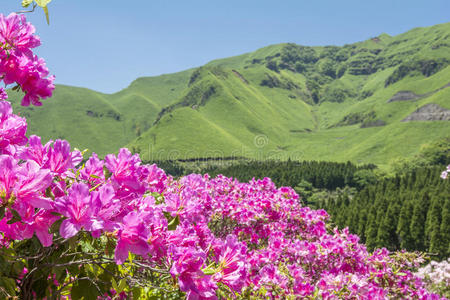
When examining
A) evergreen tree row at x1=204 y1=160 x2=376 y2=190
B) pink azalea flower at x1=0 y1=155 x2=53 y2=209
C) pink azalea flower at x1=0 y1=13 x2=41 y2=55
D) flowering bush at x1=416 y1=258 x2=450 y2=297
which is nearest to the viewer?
pink azalea flower at x1=0 y1=155 x2=53 y2=209

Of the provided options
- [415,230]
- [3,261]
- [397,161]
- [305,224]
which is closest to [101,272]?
[3,261]

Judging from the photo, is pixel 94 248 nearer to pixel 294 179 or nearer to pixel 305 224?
pixel 305 224

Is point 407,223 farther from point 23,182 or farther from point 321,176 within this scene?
point 321,176

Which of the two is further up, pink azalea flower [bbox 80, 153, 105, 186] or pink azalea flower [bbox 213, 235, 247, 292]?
pink azalea flower [bbox 80, 153, 105, 186]

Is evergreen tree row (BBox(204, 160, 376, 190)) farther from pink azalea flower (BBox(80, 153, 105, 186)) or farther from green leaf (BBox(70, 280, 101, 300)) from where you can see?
green leaf (BBox(70, 280, 101, 300))

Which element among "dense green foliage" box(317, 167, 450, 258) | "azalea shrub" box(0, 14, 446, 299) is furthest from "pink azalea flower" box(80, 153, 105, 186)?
"dense green foliage" box(317, 167, 450, 258)

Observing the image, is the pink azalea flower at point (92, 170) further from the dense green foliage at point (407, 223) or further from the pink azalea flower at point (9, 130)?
the dense green foliage at point (407, 223)

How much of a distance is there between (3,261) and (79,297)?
0.44 metres

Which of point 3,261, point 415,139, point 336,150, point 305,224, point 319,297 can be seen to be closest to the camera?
point 3,261

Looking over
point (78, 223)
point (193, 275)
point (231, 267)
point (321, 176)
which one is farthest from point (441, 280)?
point (321, 176)

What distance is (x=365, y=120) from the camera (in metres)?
162

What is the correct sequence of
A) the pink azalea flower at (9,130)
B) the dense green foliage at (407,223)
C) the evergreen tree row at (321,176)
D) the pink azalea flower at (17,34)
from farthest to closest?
the evergreen tree row at (321,176) → the dense green foliage at (407,223) → the pink azalea flower at (17,34) → the pink azalea flower at (9,130)

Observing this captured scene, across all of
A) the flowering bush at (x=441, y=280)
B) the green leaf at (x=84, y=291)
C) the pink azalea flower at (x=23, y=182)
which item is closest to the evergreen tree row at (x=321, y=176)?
the flowering bush at (x=441, y=280)

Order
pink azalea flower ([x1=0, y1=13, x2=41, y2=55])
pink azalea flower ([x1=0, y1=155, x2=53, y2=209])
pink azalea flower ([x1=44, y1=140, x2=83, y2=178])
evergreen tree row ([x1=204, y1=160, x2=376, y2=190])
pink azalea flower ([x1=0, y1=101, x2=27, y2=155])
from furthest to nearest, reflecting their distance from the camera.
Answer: evergreen tree row ([x1=204, y1=160, x2=376, y2=190]) < pink azalea flower ([x1=0, y1=13, x2=41, y2=55]) < pink azalea flower ([x1=0, y1=101, x2=27, y2=155]) < pink azalea flower ([x1=44, y1=140, x2=83, y2=178]) < pink azalea flower ([x1=0, y1=155, x2=53, y2=209])
